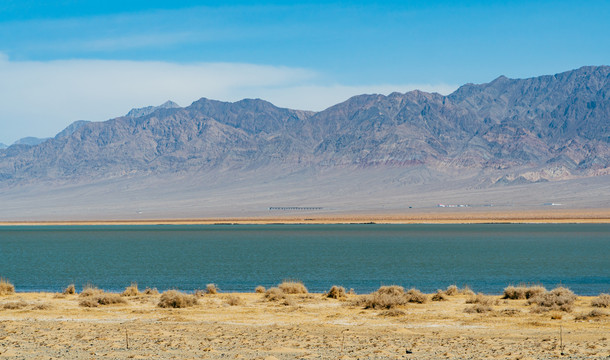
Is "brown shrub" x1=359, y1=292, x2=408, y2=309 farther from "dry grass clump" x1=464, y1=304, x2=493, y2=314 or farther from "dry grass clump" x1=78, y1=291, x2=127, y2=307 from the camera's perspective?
"dry grass clump" x1=78, y1=291, x2=127, y2=307

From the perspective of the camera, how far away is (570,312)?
2241 cm

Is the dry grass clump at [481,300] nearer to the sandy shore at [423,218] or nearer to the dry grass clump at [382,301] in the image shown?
the dry grass clump at [382,301]

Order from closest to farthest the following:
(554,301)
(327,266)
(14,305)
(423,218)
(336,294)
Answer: (554,301)
(14,305)
(336,294)
(327,266)
(423,218)

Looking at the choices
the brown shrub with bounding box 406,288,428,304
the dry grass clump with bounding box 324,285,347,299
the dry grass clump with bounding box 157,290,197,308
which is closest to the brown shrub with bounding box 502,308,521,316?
the brown shrub with bounding box 406,288,428,304

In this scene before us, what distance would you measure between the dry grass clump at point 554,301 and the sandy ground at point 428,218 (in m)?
106

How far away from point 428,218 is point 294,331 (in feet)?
398

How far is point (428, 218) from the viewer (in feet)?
456

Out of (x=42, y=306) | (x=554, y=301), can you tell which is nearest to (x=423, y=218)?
(x=554, y=301)

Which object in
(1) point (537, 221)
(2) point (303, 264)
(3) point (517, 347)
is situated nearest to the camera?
(3) point (517, 347)

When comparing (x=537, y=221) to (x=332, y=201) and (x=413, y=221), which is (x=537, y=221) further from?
(x=332, y=201)

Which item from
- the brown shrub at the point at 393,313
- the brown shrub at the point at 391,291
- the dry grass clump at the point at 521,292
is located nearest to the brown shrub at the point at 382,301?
the brown shrub at the point at 393,313

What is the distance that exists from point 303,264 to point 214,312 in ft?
84.6

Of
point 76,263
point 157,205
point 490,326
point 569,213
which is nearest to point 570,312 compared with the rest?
point 490,326

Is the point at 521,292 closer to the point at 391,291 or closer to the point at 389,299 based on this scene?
the point at 391,291
